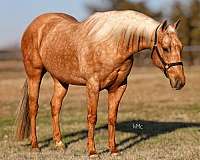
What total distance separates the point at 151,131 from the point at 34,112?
265 cm

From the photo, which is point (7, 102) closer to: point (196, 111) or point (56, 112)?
point (196, 111)

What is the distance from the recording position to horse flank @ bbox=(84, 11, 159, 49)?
657cm

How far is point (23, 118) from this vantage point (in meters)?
8.34

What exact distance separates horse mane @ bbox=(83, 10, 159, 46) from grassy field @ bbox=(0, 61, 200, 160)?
1591 mm

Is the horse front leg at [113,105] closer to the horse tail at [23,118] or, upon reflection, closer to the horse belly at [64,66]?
the horse belly at [64,66]

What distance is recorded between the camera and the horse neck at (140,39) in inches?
257

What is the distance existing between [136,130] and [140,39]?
3.67m

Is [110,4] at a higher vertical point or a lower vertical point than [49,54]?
lower

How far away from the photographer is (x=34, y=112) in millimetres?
8086

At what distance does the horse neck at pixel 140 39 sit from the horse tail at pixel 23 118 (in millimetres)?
2407

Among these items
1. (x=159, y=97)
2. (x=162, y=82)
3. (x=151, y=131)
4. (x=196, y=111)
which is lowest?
(x=162, y=82)

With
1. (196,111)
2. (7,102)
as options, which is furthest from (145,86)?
(196,111)

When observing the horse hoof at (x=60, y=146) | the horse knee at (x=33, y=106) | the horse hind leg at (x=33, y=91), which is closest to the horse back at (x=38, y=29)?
the horse hind leg at (x=33, y=91)

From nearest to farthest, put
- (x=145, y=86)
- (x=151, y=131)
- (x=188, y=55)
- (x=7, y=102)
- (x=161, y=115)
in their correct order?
(x=151, y=131)
(x=161, y=115)
(x=7, y=102)
(x=145, y=86)
(x=188, y=55)
